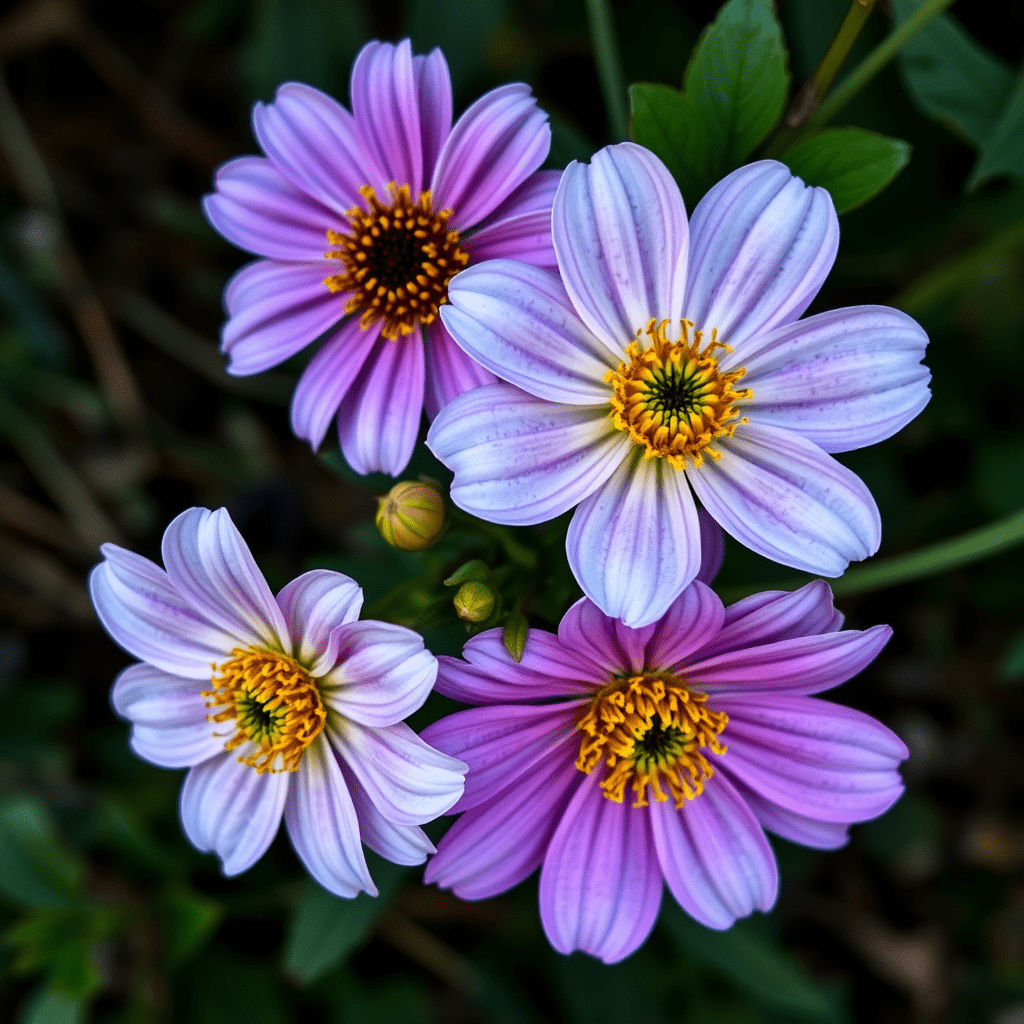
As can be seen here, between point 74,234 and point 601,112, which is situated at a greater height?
point 601,112

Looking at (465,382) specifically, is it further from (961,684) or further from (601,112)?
(961,684)

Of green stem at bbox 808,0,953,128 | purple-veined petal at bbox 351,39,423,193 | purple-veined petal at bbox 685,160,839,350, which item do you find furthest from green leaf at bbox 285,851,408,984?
green stem at bbox 808,0,953,128

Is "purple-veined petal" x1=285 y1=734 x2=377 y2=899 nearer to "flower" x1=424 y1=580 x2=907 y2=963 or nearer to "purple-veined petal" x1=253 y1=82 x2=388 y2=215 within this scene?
"flower" x1=424 y1=580 x2=907 y2=963

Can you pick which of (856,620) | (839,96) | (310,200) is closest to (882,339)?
(839,96)

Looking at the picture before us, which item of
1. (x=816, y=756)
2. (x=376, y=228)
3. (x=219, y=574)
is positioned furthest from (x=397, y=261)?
(x=816, y=756)

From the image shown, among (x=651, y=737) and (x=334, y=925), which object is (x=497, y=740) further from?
(x=334, y=925)
